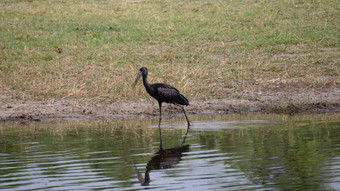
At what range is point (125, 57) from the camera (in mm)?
20906

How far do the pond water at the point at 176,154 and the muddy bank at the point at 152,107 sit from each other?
2.64 ft

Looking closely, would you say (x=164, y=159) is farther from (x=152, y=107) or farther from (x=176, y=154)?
(x=152, y=107)

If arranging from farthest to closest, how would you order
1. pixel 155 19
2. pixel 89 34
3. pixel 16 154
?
pixel 155 19
pixel 89 34
pixel 16 154

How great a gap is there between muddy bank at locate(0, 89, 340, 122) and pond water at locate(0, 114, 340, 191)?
2.64 ft

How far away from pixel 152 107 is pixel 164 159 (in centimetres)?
591

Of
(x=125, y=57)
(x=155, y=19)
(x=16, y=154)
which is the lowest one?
(x=16, y=154)

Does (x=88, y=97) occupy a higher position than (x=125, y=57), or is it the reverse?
(x=125, y=57)

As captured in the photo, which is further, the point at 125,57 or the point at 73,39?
the point at 73,39

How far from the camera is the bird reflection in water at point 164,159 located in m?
8.49

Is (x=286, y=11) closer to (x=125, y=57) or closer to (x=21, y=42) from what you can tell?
(x=125, y=57)

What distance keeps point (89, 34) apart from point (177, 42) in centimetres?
364

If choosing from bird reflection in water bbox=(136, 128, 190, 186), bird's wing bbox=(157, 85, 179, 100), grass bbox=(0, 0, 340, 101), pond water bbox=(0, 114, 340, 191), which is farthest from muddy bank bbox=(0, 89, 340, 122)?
bird reflection in water bbox=(136, 128, 190, 186)

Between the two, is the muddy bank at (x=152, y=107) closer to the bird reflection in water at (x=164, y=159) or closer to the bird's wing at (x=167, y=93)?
the bird's wing at (x=167, y=93)

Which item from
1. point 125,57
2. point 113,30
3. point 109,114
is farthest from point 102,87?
point 113,30
